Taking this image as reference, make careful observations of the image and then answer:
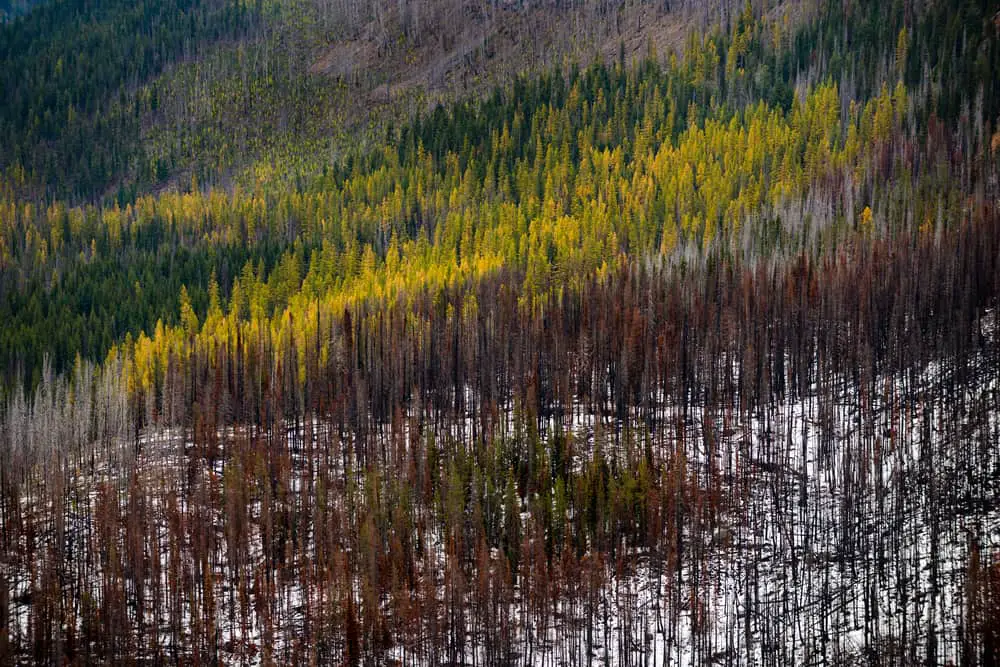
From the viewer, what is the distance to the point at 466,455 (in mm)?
95438

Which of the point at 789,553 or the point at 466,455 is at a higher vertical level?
the point at 466,455

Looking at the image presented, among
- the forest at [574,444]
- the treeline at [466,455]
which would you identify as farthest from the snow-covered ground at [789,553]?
the treeline at [466,455]

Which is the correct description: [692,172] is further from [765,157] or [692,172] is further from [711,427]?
[711,427]

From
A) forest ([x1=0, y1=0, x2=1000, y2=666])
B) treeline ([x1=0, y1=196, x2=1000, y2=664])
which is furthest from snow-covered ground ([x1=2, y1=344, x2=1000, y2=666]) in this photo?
treeline ([x1=0, y1=196, x2=1000, y2=664])

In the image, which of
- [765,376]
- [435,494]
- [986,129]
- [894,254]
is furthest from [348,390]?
[986,129]

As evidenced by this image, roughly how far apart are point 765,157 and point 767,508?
85461mm

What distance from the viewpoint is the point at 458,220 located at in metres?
179

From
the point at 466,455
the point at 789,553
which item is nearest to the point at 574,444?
the point at 466,455

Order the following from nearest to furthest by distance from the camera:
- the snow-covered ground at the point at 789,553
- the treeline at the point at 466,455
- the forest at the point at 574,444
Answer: the snow-covered ground at the point at 789,553, the forest at the point at 574,444, the treeline at the point at 466,455

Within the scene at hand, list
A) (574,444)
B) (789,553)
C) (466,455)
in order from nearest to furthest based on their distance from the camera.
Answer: (789,553) < (466,455) < (574,444)

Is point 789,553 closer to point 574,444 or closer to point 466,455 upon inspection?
point 574,444

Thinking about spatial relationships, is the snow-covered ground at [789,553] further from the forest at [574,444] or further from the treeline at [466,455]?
the treeline at [466,455]

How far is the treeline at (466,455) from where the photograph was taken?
79.0 meters

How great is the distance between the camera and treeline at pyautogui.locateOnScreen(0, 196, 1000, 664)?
7900 cm
